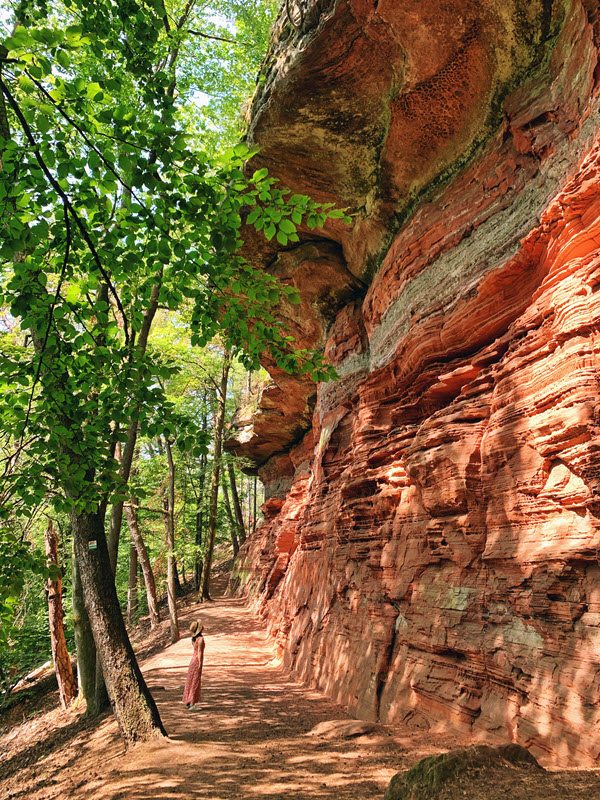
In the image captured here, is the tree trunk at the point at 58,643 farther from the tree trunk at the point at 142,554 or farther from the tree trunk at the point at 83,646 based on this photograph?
the tree trunk at the point at 142,554

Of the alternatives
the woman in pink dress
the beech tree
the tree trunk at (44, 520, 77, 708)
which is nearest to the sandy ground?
the woman in pink dress

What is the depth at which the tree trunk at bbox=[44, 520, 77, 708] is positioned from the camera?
39.2 ft

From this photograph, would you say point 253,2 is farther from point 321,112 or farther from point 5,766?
point 5,766

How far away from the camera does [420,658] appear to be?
22.6 ft

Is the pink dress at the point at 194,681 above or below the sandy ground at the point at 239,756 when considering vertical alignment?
above

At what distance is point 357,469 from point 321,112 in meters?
7.11

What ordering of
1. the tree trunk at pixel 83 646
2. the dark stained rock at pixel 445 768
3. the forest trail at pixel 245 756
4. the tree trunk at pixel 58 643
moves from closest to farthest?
the dark stained rock at pixel 445 768 < the forest trail at pixel 245 756 < the tree trunk at pixel 83 646 < the tree trunk at pixel 58 643

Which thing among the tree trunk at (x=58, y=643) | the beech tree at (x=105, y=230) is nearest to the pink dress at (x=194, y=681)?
the beech tree at (x=105, y=230)

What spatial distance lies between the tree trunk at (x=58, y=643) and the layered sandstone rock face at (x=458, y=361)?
5.55 meters

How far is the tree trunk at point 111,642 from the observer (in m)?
6.65

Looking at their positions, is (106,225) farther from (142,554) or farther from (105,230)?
(142,554)

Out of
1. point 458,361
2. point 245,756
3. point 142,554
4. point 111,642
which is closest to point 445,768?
point 245,756

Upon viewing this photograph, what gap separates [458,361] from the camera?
7816 millimetres

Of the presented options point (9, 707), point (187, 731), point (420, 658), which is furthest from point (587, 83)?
point (9, 707)
